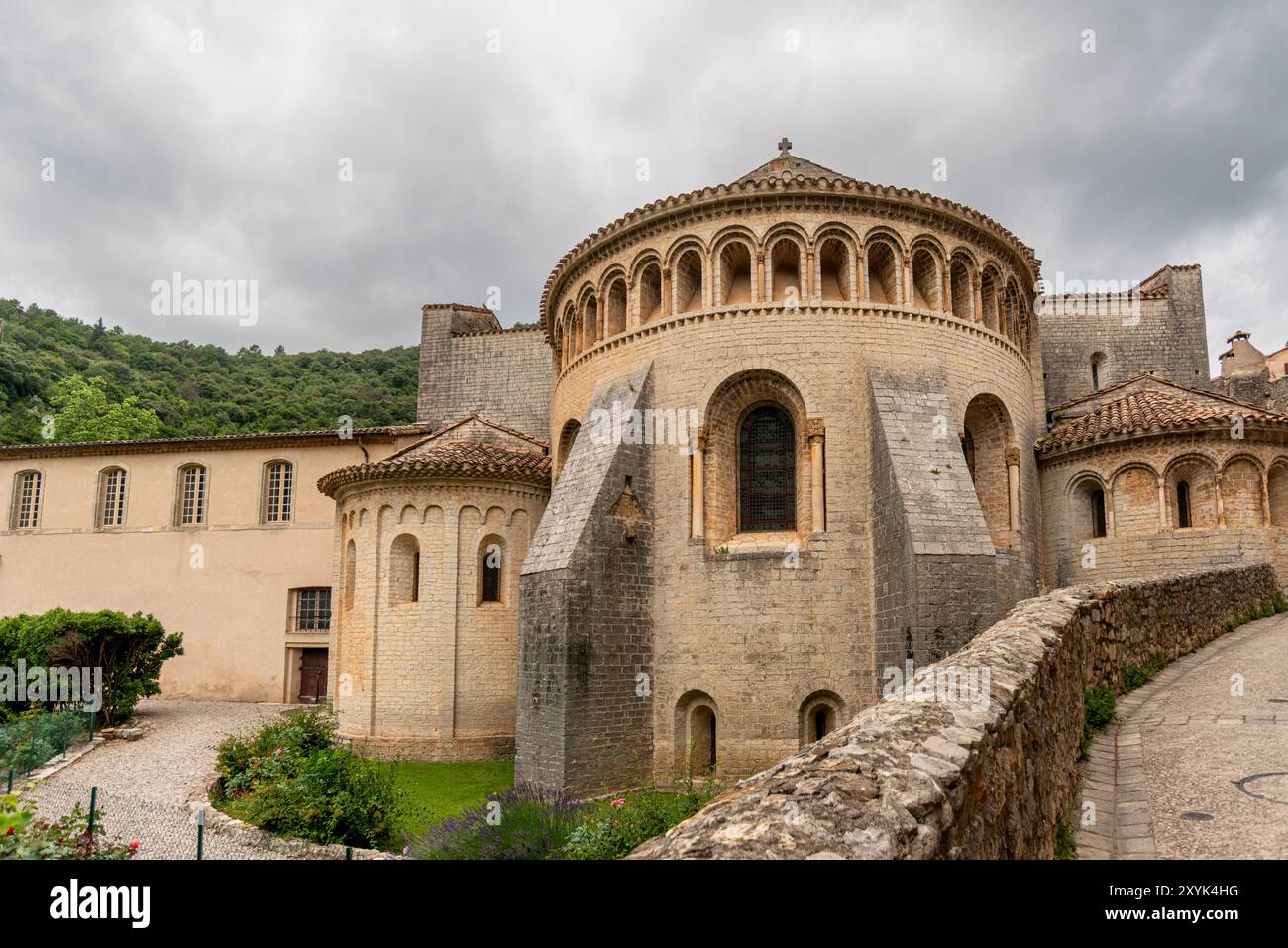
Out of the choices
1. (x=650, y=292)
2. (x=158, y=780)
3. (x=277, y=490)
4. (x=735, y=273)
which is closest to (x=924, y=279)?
(x=735, y=273)

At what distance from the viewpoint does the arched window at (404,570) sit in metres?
19.0

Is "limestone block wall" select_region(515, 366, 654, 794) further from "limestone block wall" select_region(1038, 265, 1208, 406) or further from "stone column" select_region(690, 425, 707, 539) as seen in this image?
"limestone block wall" select_region(1038, 265, 1208, 406)

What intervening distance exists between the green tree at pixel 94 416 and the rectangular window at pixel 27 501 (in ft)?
46.1

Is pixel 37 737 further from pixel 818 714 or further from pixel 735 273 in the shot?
pixel 735 273

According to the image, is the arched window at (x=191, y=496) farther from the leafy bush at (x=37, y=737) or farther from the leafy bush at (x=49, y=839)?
the leafy bush at (x=49, y=839)

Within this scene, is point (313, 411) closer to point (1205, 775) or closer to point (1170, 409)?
point (1170, 409)

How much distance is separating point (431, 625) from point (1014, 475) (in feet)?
41.3

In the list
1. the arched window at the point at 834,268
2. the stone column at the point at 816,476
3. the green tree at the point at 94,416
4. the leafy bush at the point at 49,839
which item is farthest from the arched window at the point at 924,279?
the green tree at the point at 94,416

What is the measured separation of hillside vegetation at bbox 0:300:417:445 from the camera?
4400cm

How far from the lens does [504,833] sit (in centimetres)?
981

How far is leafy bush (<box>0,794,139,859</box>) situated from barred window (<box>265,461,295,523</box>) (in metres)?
15.2

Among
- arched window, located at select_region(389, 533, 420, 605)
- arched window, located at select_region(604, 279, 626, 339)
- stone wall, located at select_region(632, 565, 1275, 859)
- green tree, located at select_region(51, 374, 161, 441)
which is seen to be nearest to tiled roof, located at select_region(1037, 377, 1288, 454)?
arched window, located at select_region(604, 279, 626, 339)
